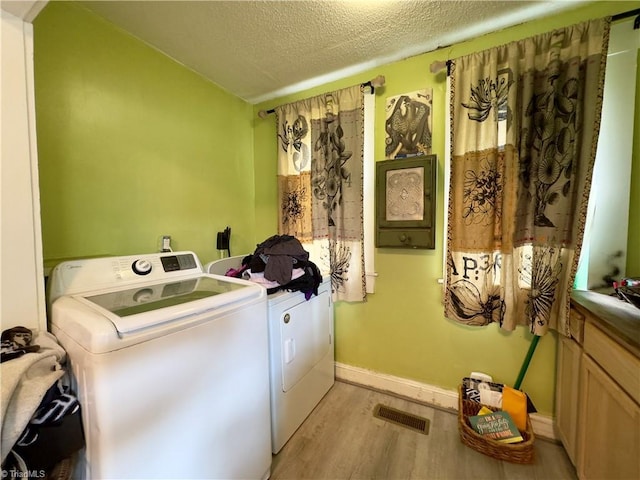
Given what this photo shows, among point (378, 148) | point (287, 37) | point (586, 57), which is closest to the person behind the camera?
point (586, 57)

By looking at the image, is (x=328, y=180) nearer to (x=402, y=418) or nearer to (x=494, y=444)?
(x=402, y=418)

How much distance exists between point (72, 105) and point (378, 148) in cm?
177

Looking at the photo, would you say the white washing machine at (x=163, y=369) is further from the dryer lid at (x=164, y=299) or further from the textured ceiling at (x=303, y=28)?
the textured ceiling at (x=303, y=28)

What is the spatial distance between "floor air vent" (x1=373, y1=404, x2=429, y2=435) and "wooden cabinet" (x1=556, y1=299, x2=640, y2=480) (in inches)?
27.3

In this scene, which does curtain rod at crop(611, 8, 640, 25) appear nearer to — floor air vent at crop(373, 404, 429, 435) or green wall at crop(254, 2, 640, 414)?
green wall at crop(254, 2, 640, 414)

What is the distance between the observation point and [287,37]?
1.53m

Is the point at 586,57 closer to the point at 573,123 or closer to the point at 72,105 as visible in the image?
the point at 573,123

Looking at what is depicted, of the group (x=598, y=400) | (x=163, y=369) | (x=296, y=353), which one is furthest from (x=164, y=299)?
(x=598, y=400)

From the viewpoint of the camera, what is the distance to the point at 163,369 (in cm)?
82

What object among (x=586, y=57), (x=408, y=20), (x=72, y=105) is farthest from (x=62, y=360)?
(x=586, y=57)

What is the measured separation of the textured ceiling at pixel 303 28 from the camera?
1.31 metres

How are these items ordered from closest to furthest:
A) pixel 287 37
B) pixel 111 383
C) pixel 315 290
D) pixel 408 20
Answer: pixel 111 383 → pixel 408 20 → pixel 287 37 → pixel 315 290

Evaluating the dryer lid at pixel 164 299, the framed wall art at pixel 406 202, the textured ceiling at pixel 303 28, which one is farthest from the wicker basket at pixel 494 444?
the textured ceiling at pixel 303 28

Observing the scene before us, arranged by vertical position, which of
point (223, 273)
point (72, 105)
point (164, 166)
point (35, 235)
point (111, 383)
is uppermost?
point (72, 105)
